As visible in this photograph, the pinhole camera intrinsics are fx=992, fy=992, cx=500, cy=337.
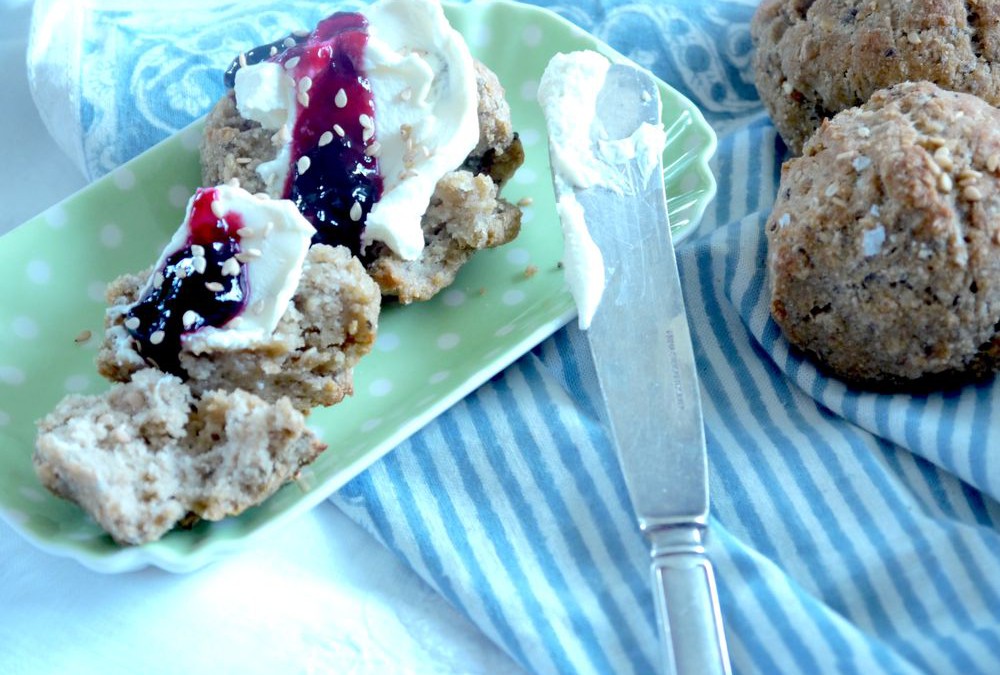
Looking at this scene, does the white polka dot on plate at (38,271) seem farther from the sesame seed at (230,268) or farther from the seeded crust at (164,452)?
the sesame seed at (230,268)

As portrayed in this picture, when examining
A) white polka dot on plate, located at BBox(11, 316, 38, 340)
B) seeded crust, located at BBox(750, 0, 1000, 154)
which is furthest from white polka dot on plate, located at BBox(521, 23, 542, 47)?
white polka dot on plate, located at BBox(11, 316, 38, 340)

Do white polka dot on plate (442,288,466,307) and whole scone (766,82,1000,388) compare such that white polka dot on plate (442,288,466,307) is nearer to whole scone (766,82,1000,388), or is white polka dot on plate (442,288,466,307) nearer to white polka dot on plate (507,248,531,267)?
white polka dot on plate (507,248,531,267)

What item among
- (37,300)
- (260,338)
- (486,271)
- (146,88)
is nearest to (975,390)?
(486,271)

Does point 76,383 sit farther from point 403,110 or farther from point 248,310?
point 403,110

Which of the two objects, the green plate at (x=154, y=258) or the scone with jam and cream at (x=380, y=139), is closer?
the green plate at (x=154, y=258)

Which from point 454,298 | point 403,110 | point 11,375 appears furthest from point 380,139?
point 11,375

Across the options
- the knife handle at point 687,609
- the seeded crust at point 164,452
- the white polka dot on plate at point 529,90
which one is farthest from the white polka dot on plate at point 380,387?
the white polka dot on plate at point 529,90
